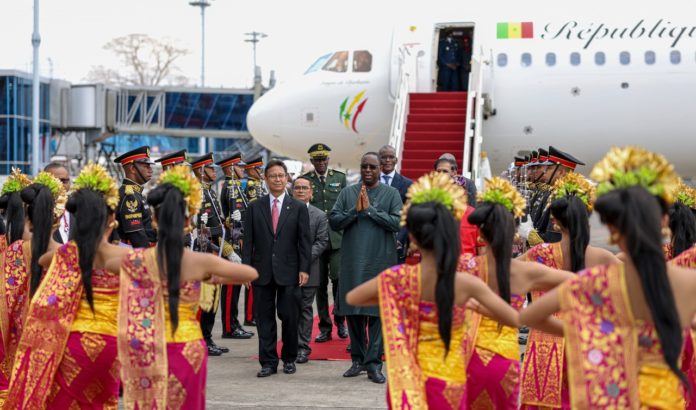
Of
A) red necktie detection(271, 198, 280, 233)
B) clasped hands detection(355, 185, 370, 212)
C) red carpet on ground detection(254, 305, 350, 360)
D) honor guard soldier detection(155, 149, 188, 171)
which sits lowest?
red carpet on ground detection(254, 305, 350, 360)

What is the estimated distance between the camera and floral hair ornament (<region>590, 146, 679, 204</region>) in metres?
4.04

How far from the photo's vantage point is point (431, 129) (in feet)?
58.2

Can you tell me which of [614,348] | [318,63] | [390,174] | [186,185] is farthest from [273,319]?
[318,63]

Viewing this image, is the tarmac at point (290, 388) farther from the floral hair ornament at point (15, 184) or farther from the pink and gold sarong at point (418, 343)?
the pink and gold sarong at point (418, 343)

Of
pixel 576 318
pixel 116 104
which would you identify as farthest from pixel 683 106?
pixel 116 104

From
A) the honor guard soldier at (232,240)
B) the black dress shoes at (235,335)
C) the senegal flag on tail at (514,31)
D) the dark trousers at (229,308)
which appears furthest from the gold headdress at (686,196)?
the senegal flag on tail at (514,31)

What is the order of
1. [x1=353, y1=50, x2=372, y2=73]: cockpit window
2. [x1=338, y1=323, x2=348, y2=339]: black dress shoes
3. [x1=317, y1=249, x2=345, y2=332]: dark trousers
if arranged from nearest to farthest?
[x1=317, y1=249, x2=345, y2=332]: dark trousers → [x1=338, y1=323, x2=348, y2=339]: black dress shoes → [x1=353, y1=50, x2=372, y2=73]: cockpit window

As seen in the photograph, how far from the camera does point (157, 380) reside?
5.09 metres

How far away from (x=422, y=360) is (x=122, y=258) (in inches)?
62.9

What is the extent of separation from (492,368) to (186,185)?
1721 millimetres

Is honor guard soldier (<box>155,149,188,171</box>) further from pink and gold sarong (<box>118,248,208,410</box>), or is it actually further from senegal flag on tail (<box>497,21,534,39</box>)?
senegal flag on tail (<box>497,21,534,39</box>)

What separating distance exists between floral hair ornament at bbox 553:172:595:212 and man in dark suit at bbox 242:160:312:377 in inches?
116

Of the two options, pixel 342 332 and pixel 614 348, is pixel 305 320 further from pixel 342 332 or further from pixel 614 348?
pixel 614 348

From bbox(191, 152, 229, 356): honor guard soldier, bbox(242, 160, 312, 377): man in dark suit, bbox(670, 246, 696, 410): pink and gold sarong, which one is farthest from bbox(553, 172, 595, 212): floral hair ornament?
bbox(191, 152, 229, 356): honor guard soldier
